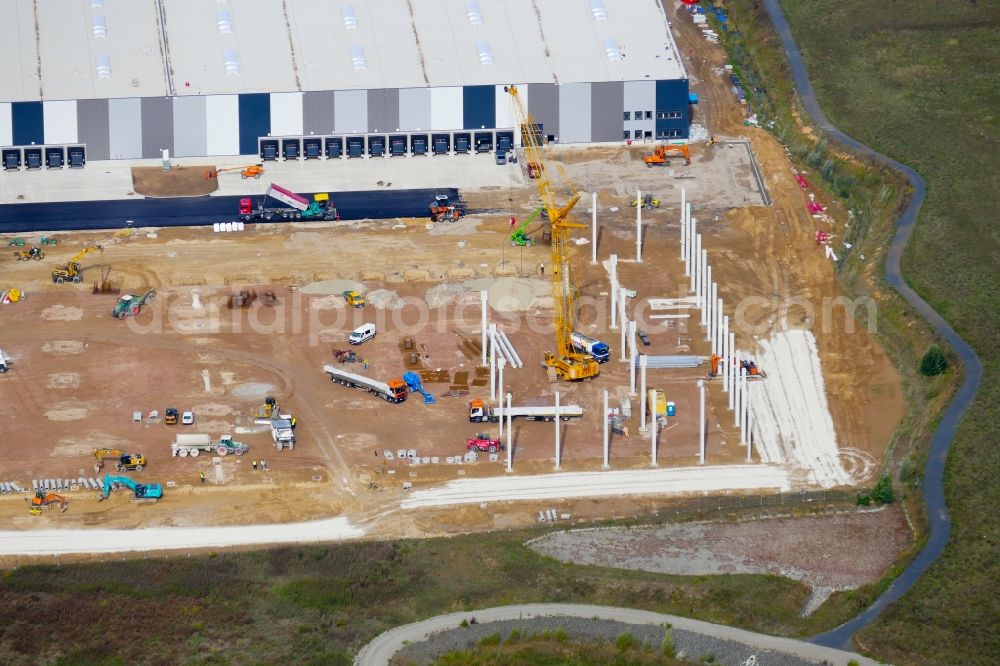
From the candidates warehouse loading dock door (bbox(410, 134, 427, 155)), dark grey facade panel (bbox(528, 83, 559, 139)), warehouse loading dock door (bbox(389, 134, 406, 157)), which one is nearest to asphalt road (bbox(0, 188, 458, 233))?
warehouse loading dock door (bbox(389, 134, 406, 157))

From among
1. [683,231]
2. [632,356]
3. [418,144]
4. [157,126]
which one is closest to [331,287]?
[418,144]

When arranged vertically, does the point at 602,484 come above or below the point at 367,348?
below

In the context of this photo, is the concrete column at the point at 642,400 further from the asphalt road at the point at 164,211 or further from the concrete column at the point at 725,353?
the asphalt road at the point at 164,211

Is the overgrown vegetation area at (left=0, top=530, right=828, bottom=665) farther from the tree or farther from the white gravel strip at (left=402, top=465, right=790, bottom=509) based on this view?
the tree

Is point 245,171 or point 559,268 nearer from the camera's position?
point 559,268

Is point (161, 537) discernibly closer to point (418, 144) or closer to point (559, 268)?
point (559, 268)

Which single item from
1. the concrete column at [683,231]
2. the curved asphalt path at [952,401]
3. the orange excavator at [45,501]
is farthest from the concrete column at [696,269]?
the orange excavator at [45,501]

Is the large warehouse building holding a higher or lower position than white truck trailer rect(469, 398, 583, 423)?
higher
